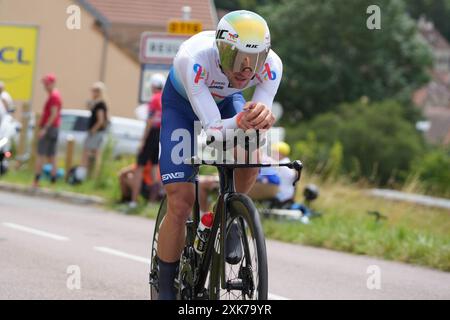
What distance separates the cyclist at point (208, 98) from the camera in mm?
5414

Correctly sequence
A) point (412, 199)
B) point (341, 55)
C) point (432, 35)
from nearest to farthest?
1. point (412, 199)
2. point (341, 55)
3. point (432, 35)

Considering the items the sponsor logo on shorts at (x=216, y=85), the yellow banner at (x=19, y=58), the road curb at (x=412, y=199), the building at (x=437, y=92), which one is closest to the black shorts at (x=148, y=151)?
the road curb at (x=412, y=199)

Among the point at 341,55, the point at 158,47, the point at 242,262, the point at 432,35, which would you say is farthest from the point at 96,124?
the point at 432,35

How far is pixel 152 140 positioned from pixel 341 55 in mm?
54000

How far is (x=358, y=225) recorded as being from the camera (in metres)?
13.4

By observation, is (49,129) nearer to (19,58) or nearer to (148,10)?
(19,58)

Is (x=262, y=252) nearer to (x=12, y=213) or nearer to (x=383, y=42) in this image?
(x=12, y=213)

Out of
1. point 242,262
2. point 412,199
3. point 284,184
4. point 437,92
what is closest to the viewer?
point 242,262

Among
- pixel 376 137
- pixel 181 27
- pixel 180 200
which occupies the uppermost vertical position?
pixel 181 27

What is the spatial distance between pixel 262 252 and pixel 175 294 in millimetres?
1180

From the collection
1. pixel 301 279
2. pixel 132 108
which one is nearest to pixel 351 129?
pixel 132 108

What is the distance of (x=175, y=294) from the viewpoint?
6086 mm

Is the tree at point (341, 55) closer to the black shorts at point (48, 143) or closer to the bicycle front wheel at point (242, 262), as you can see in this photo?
the black shorts at point (48, 143)

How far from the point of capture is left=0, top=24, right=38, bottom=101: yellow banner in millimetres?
25688
